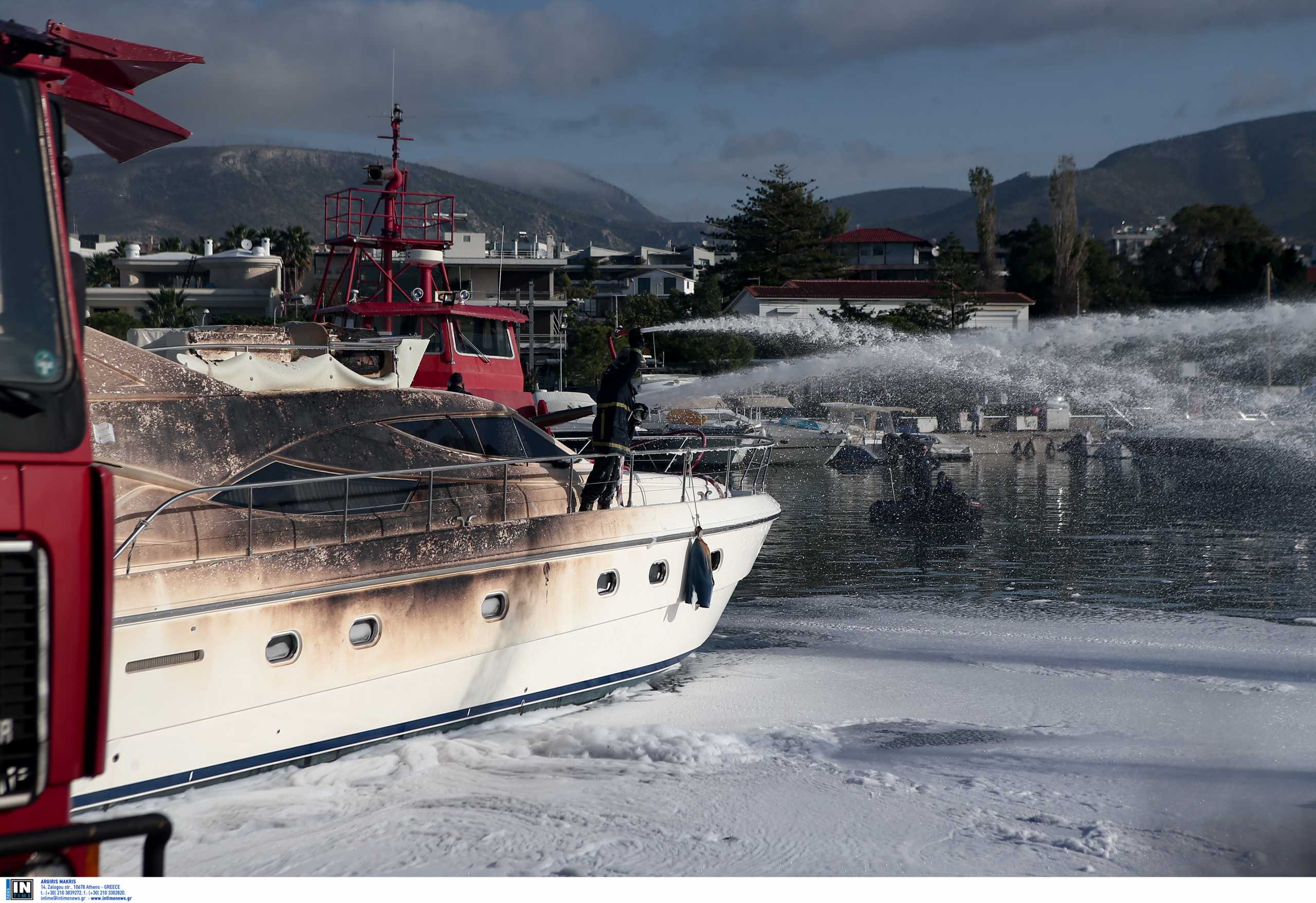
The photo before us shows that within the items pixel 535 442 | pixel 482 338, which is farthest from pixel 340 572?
pixel 482 338

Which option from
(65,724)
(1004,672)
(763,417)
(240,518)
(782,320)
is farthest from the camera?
(782,320)

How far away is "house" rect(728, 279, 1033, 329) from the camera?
59.2 metres

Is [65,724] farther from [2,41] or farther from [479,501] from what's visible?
[479,501]

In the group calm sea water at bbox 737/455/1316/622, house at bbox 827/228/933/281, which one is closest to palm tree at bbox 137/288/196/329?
calm sea water at bbox 737/455/1316/622

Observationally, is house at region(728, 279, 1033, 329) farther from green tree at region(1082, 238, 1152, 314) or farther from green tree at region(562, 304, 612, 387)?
green tree at region(1082, 238, 1152, 314)

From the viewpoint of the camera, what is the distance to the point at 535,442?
31.0ft

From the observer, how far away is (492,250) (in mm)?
67562

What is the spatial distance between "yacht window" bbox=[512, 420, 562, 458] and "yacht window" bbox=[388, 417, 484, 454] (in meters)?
0.49

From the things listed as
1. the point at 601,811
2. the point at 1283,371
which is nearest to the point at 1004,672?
the point at 601,811

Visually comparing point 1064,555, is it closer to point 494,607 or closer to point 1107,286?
point 494,607

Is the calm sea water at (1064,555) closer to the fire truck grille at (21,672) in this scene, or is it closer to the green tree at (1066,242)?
the fire truck grille at (21,672)

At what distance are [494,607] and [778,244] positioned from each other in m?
64.0

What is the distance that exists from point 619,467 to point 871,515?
42.0 ft

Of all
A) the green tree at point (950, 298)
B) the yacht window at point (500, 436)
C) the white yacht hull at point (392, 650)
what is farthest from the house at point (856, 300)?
the white yacht hull at point (392, 650)
